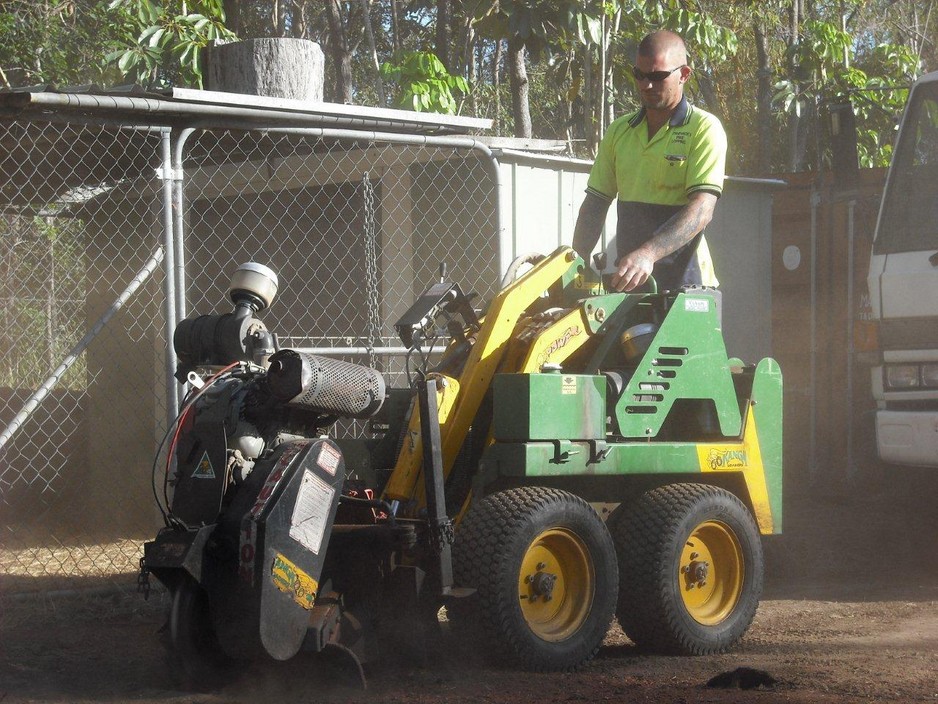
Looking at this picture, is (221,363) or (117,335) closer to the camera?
(221,363)

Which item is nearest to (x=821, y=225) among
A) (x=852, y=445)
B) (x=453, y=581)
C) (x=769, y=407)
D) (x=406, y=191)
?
(x=852, y=445)

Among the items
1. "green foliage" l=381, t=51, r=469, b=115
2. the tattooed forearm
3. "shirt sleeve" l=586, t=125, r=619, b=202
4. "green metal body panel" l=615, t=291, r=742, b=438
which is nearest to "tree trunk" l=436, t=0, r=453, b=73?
"green foliage" l=381, t=51, r=469, b=115

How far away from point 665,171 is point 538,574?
6.63 ft

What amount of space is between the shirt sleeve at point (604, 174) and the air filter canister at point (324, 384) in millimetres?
2016

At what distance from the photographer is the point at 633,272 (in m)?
5.11

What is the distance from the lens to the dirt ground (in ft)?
13.8

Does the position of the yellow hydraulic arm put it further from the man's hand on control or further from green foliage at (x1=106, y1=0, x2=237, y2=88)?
green foliage at (x1=106, y1=0, x2=237, y2=88)

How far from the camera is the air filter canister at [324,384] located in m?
4.14

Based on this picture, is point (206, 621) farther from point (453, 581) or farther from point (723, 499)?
point (723, 499)

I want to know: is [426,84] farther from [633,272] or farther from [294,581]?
[294,581]

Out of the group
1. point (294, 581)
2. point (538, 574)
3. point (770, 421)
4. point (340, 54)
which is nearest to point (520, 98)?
point (340, 54)

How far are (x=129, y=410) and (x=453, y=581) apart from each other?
603 centimetres

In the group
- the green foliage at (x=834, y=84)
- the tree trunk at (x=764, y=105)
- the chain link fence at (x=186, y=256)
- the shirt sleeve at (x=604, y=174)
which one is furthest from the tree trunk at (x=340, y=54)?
the shirt sleeve at (x=604, y=174)

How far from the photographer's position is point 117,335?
999 cm
